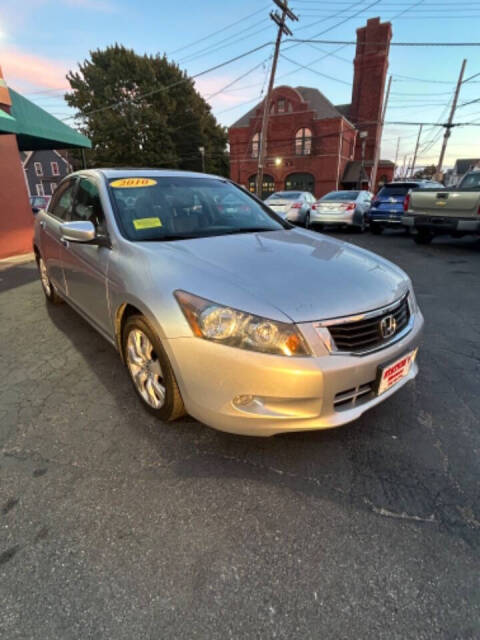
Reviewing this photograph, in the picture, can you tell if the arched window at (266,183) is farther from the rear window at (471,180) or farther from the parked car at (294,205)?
the rear window at (471,180)

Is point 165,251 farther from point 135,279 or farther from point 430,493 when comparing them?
point 430,493

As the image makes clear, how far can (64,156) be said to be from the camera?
48.3 m

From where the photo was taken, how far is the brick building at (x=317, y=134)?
32.2 metres

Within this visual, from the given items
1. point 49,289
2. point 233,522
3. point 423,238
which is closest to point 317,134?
point 423,238

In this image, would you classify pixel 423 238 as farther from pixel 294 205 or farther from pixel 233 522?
pixel 233 522

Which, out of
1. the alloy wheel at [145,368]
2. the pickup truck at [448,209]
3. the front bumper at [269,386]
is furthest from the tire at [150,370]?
the pickup truck at [448,209]

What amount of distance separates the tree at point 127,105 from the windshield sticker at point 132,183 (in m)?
37.8

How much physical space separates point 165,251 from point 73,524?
1.54 metres

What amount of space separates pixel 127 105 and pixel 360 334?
Answer: 42.1m

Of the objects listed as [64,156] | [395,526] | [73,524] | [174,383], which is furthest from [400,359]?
[64,156]

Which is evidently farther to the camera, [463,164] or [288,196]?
[463,164]

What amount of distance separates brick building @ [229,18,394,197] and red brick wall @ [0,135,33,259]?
2925cm

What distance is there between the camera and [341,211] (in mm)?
11195

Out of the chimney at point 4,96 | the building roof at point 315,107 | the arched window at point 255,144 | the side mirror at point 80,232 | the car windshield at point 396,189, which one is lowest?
the car windshield at point 396,189
